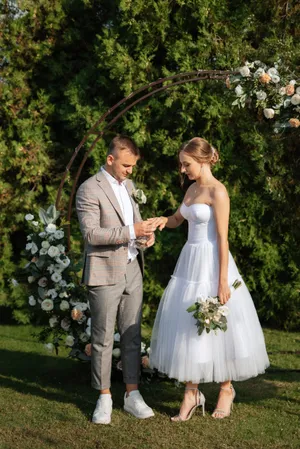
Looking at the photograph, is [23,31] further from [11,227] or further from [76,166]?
[11,227]

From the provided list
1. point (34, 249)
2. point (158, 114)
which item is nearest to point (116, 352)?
point (34, 249)

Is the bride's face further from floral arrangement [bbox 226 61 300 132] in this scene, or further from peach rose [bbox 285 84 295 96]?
peach rose [bbox 285 84 295 96]

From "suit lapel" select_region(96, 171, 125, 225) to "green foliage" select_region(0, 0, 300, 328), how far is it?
2474 millimetres

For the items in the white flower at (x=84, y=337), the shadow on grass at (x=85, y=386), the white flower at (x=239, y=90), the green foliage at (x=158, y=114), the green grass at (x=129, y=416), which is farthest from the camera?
the green foliage at (x=158, y=114)

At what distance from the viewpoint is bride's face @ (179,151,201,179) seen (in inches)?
175

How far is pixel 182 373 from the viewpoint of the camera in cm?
432

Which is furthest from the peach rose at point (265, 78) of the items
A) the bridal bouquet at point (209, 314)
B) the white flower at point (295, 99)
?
the bridal bouquet at point (209, 314)

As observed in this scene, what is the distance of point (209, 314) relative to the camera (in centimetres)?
417

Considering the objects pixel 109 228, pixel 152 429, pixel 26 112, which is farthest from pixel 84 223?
pixel 26 112

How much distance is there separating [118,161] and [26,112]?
3244 mm

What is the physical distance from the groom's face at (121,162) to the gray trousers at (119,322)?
646 mm

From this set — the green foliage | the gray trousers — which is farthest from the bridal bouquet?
the green foliage

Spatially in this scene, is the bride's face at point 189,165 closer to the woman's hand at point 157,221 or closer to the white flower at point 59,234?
the woman's hand at point 157,221

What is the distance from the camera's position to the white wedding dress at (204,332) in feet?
14.2
